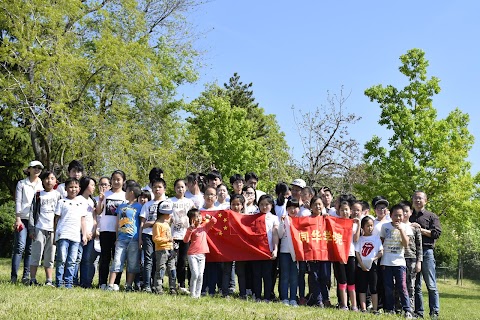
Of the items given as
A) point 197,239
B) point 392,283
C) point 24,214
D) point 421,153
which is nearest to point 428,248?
point 392,283

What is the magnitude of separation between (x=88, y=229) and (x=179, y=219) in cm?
155

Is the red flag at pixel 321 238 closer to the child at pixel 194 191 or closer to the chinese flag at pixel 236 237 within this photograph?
the chinese flag at pixel 236 237

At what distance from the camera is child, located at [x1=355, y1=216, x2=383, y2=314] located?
31.4ft

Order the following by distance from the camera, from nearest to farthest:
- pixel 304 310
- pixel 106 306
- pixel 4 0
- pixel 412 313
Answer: pixel 106 306
pixel 304 310
pixel 412 313
pixel 4 0

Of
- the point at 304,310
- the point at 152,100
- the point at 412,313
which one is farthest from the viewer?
the point at 152,100

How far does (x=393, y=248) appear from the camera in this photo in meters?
9.43

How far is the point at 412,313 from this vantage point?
30.1ft

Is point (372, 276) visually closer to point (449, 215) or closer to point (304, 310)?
point (304, 310)

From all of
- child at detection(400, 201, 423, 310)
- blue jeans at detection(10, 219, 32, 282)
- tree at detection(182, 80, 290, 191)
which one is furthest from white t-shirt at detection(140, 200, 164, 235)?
tree at detection(182, 80, 290, 191)

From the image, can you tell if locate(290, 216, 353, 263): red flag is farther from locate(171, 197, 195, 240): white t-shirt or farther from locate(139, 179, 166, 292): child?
locate(139, 179, 166, 292): child

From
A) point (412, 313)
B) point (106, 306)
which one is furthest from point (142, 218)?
point (412, 313)

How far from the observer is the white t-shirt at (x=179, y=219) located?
9.75m

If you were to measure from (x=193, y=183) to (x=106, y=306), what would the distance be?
11.9 ft

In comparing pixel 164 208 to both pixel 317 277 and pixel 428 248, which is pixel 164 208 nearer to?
pixel 317 277
